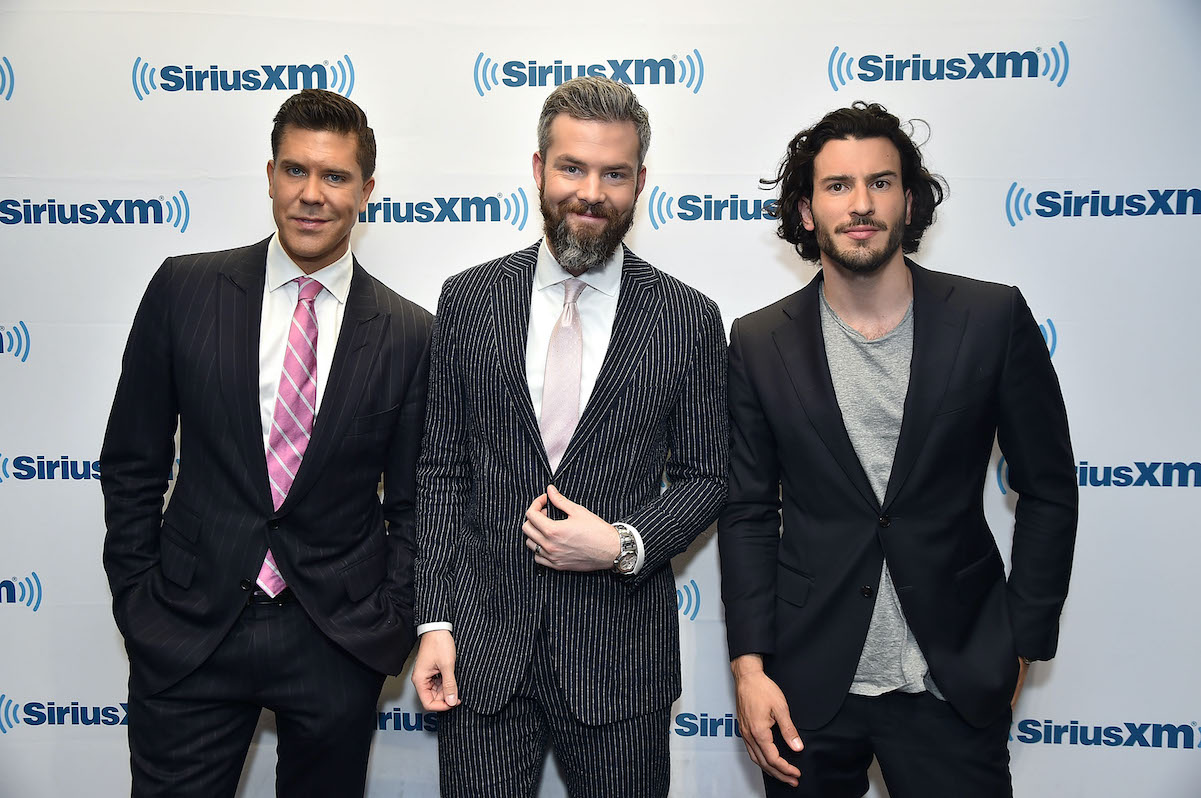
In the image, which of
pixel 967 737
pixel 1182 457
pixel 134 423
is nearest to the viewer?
pixel 967 737

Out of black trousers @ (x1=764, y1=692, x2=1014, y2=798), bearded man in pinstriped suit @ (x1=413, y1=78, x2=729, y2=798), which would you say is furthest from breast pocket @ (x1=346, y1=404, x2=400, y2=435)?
black trousers @ (x1=764, y1=692, x2=1014, y2=798)

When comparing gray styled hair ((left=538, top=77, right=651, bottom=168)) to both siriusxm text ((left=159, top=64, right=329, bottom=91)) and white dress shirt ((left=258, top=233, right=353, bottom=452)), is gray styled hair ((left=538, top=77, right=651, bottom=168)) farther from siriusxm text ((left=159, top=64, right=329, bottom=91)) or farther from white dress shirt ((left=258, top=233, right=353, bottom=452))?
siriusxm text ((left=159, top=64, right=329, bottom=91))

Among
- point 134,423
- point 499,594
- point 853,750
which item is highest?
point 134,423

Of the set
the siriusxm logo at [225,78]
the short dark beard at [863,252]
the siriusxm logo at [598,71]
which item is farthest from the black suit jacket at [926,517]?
the siriusxm logo at [225,78]

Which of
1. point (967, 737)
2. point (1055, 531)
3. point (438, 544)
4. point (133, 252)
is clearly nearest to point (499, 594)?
point (438, 544)

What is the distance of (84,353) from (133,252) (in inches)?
14.9

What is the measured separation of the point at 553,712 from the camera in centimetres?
199

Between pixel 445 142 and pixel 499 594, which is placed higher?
pixel 445 142

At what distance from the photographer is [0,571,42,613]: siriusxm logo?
292cm

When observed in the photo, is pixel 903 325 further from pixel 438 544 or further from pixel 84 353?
pixel 84 353

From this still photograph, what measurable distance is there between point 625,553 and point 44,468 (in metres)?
2.17

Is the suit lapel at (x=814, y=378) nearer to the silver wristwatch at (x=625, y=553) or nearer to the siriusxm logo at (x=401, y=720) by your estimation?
the silver wristwatch at (x=625, y=553)

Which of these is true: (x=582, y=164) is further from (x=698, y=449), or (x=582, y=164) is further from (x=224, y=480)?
(x=224, y=480)

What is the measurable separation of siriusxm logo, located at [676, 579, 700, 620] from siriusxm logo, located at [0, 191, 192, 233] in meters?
2.03
